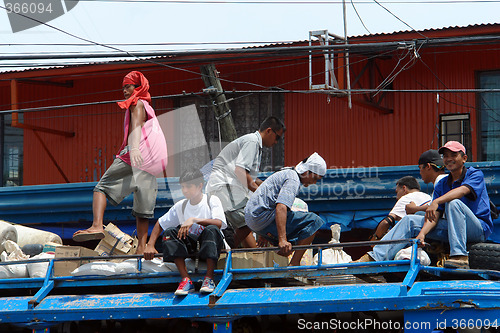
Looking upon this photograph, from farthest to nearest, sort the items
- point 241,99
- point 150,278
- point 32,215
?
point 241,99 < point 32,215 < point 150,278

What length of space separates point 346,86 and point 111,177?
604 cm

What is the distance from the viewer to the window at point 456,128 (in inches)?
478

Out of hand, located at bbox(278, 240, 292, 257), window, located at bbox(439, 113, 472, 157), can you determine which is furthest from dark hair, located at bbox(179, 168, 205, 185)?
window, located at bbox(439, 113, 472, 157)

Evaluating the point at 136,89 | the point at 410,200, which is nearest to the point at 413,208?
the point at 410,200

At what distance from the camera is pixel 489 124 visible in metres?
12.1

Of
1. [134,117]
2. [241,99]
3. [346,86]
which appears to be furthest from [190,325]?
[241,99]

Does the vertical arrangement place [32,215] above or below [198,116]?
below

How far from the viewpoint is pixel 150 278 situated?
6582mm

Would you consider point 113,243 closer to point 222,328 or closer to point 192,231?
point 192,231

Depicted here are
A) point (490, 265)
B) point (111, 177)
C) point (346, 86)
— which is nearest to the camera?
point (490, 265)

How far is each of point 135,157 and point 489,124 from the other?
749cm

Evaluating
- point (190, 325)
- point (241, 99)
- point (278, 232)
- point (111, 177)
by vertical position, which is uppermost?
point (241, 99)

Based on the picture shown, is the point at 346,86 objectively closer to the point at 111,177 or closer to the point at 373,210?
the point at 373,210

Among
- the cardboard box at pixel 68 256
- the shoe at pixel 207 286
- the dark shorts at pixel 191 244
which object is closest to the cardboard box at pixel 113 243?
the cardboard box at pixel 68 256
